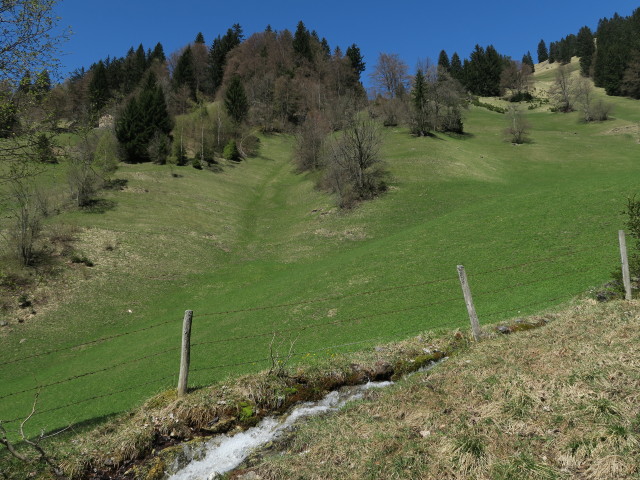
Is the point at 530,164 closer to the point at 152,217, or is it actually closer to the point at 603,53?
the point at 152,217

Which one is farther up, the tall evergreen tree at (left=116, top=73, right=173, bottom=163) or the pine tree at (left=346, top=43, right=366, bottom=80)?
the pine tree at (left=346, top=43, right=366, bottom=80)

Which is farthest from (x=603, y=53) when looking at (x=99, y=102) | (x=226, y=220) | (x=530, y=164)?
(x=99, y=102)

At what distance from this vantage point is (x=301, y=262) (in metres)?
40.0

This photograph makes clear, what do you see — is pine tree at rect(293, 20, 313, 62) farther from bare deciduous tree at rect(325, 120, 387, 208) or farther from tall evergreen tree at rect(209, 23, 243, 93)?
bare deciduous tree at rect(325, 120, 387, 208)

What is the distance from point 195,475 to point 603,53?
586 feet

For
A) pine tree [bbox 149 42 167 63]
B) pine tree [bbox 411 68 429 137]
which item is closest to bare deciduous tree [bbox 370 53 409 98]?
pine tree [bbox 411 68 429 137]

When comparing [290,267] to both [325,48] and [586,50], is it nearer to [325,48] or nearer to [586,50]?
[325,48]

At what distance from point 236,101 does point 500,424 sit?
354 ft

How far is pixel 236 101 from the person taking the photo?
336 feet

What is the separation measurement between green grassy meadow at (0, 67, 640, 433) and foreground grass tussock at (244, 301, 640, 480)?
23.7ft

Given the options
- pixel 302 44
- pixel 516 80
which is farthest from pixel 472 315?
pixel 516 80

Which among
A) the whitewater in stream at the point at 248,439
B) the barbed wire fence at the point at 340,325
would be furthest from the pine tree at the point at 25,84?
the whitewater in stream at the point at 248,439

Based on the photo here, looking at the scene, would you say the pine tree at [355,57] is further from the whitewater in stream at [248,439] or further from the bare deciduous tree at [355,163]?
the whitewater in stream at [248,439]

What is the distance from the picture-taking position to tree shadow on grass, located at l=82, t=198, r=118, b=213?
4712cm
